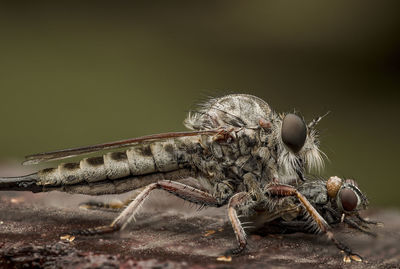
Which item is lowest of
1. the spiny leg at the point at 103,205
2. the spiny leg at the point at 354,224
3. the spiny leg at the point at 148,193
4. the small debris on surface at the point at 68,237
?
the spiny leg at the point at 354,224

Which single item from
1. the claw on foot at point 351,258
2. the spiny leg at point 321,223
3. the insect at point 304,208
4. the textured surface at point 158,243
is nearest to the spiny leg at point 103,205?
the textured surface at point 158,243

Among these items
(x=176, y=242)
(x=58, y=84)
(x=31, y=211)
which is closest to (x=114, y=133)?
(x=58, y=84)

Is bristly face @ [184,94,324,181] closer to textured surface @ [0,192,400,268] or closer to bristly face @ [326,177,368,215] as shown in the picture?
bristly face @ [326,177,368,215]

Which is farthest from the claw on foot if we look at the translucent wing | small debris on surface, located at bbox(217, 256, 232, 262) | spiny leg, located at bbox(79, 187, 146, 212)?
spiny leg, located at bbox(79, 187, 146, 212)

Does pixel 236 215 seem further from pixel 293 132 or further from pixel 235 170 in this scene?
pixel 293 132

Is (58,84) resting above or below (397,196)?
above

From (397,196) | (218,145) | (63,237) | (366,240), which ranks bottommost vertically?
(397,196)

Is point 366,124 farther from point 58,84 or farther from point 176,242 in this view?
point 176,242

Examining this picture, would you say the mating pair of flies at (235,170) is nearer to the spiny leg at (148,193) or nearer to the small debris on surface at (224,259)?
the spiny leg at (148,193)
